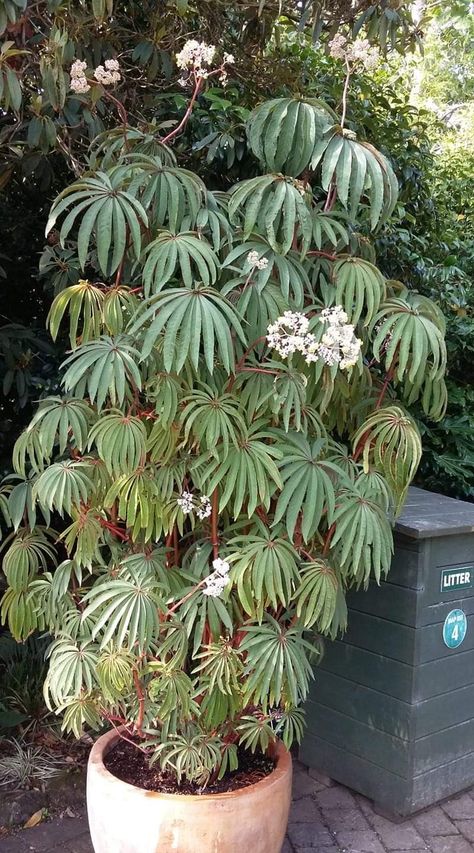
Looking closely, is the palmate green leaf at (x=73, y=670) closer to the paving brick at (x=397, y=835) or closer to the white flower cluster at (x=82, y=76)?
the paving brick at (x=397, y=835)

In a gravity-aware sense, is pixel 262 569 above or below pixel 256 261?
below

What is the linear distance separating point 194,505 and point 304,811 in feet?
4.72

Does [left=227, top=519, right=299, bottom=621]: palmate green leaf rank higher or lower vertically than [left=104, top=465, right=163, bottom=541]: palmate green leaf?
lower

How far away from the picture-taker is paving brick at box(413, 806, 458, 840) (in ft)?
8.05

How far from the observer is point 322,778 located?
2738 millimetres

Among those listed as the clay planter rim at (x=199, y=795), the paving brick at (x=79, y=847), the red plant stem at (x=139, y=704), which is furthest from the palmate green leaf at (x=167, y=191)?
the paving brick at (x=79, y=847)

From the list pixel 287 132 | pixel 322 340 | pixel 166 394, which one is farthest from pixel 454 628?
pixel 287 132

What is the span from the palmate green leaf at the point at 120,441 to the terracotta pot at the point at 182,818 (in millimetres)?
825

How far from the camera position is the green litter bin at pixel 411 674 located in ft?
7.82

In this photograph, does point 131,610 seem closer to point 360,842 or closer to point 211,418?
point 211,418

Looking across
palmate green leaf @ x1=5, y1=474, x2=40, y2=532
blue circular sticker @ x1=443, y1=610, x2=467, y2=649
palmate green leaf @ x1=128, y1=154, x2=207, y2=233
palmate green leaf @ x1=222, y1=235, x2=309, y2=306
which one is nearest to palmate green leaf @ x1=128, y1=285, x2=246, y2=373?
palmate green leaf @ x1=222, y1=235, x2=309, y2=306

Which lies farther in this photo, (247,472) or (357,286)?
(357,286)

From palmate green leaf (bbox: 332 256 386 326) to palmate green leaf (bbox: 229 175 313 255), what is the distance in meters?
0.12

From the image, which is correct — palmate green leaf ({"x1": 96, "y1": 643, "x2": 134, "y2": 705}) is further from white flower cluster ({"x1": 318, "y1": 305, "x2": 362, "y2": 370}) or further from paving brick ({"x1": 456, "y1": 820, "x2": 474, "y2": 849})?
paving brick ({"x1": 456, "y1": 820, "x2": 474, "y2": 849})
